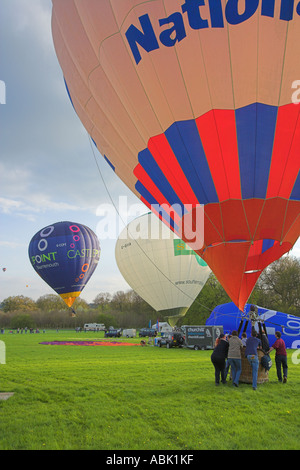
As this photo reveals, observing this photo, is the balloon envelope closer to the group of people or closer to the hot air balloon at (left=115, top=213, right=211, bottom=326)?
the hot air balloon at (left=115, top=213, right=211, bottom=326)

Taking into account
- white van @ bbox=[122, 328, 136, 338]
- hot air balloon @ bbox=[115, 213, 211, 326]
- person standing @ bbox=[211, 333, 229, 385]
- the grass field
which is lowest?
white van @ bbox=[122, 328, 136, 338]

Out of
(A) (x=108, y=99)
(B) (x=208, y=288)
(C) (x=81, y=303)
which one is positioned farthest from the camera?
(C) (x=81, y=303)

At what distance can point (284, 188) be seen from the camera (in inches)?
268

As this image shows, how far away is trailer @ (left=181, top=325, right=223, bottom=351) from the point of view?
1778 centimetres

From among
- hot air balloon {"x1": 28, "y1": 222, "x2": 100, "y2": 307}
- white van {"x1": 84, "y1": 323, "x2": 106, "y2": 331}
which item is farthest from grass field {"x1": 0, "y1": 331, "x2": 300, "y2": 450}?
white van {"x1": 84, "y1": 323, "x2": 106, "y2": 331}

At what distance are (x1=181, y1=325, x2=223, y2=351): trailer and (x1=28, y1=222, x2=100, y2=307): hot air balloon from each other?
Answer: 40.8 ft

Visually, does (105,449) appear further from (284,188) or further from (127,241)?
(127,241)

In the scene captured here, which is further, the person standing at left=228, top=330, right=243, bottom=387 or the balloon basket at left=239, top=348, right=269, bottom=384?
the balloon basket at left=239, top=348, right=269, bottom=384

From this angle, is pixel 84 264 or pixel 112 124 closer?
pixel 112 124

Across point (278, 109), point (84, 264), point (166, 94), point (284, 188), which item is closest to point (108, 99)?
point (166, 94)

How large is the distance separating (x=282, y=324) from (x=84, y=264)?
1649 cm

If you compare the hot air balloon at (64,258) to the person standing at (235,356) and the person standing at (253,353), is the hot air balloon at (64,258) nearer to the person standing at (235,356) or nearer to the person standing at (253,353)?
the person standing at (235,356)

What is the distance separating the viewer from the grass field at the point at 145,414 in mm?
3984

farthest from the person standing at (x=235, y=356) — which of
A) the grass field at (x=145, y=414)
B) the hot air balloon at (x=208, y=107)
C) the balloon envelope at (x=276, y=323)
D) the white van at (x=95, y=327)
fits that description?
the white van at (x=95, y=327)
